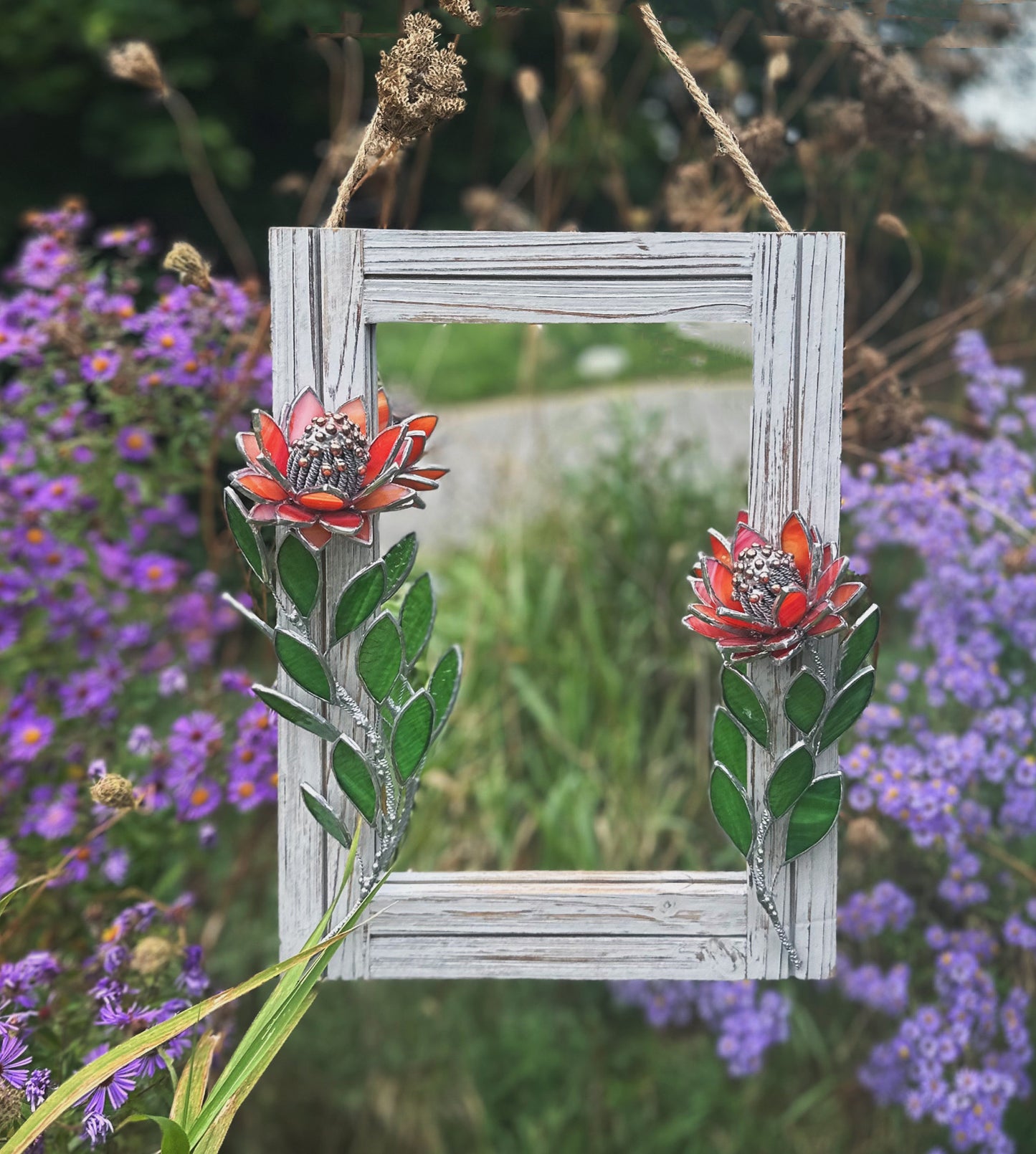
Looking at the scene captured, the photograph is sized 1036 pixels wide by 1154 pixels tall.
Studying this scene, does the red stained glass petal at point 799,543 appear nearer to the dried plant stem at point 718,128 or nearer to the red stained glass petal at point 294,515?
the dried plant stem at point 718,128

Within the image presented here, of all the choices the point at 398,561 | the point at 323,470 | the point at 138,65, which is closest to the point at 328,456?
the point at 323,470

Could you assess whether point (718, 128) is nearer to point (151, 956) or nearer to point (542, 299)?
point (542, 299)

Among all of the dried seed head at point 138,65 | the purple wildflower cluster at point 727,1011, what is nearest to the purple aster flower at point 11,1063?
the purple wildflower cluster at point 727,1011

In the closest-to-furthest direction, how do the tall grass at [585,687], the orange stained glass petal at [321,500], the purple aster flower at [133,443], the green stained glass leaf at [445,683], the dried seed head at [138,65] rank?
1. the orange stained glass petal at [321,500]
2. the green stained glass leaf at [445,683]
3. the dried seed head at [138,65]
4. the purple aster flower at [133,443]
5. the tall grass at [585,687]

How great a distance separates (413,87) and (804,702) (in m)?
0.59

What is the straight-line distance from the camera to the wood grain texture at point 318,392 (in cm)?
79

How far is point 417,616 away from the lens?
85 centimetres

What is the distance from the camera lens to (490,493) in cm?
224

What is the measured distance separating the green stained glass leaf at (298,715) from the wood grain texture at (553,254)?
1.13ft

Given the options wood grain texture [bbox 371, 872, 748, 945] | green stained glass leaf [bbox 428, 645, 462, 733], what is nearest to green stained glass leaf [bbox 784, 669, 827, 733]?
wood grain texture [bbox 371, 872, 748, 945]

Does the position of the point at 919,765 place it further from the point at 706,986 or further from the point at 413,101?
the point at 413,101

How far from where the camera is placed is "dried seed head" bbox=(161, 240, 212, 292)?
3.05 ft

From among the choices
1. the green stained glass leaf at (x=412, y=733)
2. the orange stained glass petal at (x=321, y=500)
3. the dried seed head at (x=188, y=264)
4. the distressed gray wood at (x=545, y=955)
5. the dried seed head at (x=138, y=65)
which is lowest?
the distressed gray wood at (x=545, y=955)

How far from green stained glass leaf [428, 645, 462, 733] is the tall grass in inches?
28.8
